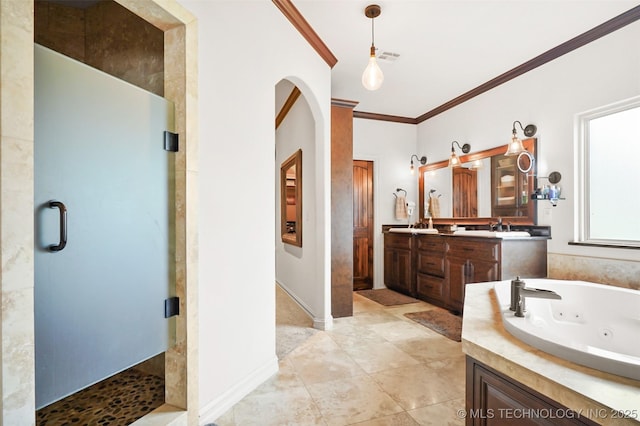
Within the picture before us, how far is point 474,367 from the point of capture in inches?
48.9

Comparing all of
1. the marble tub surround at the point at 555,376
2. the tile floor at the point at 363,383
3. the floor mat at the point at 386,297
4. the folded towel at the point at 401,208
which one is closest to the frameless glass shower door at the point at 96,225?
the tile floor at the point at 363,383

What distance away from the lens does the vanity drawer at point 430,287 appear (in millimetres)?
3787

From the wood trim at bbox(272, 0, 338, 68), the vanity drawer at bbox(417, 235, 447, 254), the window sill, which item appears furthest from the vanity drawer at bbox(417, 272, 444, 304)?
the wood trim at bbox(272, 0, 338, 68)

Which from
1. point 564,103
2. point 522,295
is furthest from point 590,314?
point 564,103

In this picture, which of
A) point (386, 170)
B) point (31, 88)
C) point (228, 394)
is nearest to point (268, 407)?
point (228, 394)

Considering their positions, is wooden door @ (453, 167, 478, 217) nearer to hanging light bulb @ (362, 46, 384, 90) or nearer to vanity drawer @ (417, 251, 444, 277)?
vanity drawer @ (417, 251, 444, 277)

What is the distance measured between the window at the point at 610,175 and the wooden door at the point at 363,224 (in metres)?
2.60

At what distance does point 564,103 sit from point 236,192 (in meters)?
3.24

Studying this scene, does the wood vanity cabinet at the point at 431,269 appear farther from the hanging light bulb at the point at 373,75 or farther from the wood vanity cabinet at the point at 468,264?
the hanging light bulb at the point at 373,75

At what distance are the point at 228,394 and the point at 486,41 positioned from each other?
360 centimetres

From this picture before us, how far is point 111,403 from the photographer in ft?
5.27

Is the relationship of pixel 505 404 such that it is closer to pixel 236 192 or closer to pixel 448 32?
pixel 236 192

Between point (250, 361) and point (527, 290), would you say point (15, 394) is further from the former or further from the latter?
point (527, 290)

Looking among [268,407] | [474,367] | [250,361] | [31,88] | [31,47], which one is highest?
[31,47]
